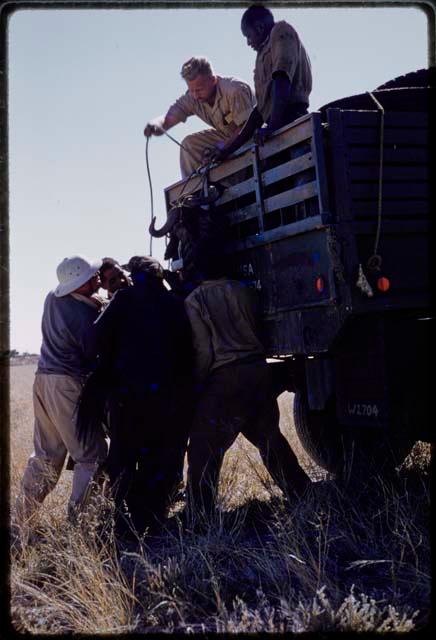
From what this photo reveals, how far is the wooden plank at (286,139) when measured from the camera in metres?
4.85

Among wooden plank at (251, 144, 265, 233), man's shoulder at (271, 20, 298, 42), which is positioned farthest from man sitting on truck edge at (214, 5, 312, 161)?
wooden plank at (251, 144, 265, 233)

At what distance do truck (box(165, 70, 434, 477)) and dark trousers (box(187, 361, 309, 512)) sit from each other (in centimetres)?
35

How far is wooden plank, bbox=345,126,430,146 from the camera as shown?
4801 mm

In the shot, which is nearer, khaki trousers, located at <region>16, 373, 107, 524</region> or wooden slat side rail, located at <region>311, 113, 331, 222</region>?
wooden slat side rail, located at <region>311, 113, 331, 222</region>

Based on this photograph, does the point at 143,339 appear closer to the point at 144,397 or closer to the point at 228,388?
the point at 144,397

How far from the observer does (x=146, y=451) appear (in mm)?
5383

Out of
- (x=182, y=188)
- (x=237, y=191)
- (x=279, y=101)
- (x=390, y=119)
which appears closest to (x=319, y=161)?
(x=390, y=119)

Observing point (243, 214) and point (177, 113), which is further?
point (177, 113)

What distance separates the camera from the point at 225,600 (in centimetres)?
385

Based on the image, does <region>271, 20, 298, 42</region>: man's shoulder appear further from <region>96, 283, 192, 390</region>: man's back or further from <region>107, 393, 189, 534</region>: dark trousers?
<region>107, 393, 189, 534</region>: dark trousers

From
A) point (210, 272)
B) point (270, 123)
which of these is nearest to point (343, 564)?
point (210, 272)

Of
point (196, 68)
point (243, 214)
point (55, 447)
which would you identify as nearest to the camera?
point (243, 214)

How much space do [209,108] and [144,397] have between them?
3.11 meters

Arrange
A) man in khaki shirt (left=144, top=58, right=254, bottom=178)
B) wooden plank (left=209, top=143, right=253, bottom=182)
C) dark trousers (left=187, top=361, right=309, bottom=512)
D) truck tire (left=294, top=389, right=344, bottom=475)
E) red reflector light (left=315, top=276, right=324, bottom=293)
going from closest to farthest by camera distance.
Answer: red reflector light (left=315, top=276, right=324, bottom=293)
dark trousers (left=187, top=361, right=309, bottom=512)
wooden plank (left=209, top=143, right=253, bottom=182)
truck tire (left=294, top=389, right=344, bottom=475)
man in khaki shirt (left=144, top=58, right=254, bottom=178)
